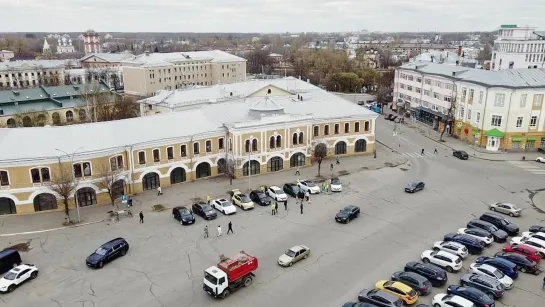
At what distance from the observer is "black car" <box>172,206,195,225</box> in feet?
118

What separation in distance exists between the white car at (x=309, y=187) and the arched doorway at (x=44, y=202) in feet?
74.6

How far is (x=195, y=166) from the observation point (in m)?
46.8

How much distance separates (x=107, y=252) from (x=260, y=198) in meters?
14.7

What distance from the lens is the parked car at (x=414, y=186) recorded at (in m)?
43.4

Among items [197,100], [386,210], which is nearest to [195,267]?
[386,210]

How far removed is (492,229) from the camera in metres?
33.9

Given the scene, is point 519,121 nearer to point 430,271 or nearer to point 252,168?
point 252,168

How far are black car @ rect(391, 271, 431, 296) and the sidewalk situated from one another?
20199 mm

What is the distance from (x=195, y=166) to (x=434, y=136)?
3881cm

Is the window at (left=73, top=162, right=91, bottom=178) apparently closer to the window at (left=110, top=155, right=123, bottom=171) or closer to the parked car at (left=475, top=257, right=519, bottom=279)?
the window at (left=110, top=155, right=123, bottom=171)

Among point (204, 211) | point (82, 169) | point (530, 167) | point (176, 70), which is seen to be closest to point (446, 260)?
point (204, 211)

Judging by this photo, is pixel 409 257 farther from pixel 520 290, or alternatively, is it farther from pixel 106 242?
pixel 106 242

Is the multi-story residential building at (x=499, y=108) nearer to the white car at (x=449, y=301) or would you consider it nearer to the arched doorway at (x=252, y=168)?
the arched doorway at (x=252, y=168)

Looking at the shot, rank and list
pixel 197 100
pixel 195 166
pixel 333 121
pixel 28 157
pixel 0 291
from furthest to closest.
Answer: pixel 197 100, pixel 333 121, pixel 195 166, pixel 28 157, pixel 0 291
